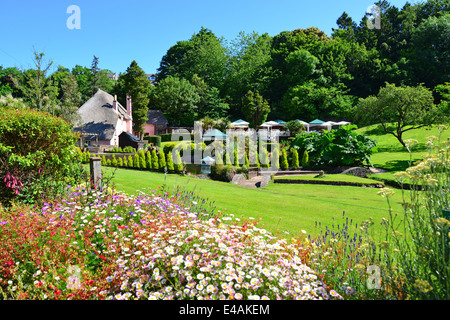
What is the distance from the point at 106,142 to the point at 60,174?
32.2m

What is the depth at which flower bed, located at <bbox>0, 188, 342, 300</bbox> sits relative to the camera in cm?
264

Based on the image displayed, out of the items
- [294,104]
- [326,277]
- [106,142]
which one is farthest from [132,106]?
[326,277]

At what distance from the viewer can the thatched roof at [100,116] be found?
37.4 meters

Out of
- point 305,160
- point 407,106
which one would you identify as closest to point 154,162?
point 305,160

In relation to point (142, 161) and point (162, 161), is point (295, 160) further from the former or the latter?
point (142, 161)

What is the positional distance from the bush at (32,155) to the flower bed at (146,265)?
2.58 metres

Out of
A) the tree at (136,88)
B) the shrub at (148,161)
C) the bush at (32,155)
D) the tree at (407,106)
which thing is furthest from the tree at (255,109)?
the bush at (32,155)

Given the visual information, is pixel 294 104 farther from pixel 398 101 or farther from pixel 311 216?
pixel 311 216

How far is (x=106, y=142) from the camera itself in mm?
37156

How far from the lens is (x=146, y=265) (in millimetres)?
2900

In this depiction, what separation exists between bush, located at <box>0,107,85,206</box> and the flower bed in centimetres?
258

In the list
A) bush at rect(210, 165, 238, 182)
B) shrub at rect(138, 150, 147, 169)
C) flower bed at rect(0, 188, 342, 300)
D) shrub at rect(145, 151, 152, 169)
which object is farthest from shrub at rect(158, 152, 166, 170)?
flower bed at rect(0, 188, 342, 300)

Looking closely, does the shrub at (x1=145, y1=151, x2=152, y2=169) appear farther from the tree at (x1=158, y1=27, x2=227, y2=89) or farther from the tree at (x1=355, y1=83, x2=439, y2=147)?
the tree at (x1=158, y1=27, x2=227, y2=89)

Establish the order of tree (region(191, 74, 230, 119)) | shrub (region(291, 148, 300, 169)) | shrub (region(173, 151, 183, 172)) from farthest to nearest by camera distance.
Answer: tree (region(191, 74, 230, 119)), shrub (region(291, 148, 300, 169)), shrub (region(173, 151, 183, 172))
